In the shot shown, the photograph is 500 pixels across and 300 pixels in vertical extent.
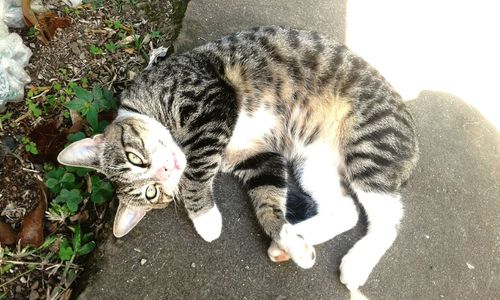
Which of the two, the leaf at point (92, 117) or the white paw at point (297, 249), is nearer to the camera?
the white paw at point (297, 249)

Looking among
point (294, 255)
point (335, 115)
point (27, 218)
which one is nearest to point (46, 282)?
point (27, 218)

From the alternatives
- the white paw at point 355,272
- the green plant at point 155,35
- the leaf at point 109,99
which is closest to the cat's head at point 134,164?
the leaf at point 109,99

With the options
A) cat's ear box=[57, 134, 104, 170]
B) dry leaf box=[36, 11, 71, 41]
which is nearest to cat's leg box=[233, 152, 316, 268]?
cat's ear box=[57, 134, 104, 170]

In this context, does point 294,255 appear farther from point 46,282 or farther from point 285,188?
point 46,282

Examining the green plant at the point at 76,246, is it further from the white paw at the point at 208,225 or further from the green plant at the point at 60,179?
the white paw at the point at 208,225

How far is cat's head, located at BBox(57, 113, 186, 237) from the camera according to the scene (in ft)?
8.55

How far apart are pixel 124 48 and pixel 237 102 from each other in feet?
3.72

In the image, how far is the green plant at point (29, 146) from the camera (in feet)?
9.51

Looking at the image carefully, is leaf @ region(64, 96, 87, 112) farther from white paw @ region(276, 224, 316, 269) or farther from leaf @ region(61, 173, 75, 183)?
white paw @ region(276, 224, 316, 269)

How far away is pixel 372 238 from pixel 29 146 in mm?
2302

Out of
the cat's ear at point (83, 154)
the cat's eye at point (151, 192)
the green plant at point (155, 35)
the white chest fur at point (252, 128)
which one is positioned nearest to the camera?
the cat's ear at point (83, 154)

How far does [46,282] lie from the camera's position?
8.54ft

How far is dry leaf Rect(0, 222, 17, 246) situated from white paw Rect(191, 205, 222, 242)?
42.8 inches

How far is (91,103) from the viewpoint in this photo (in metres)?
2.96
